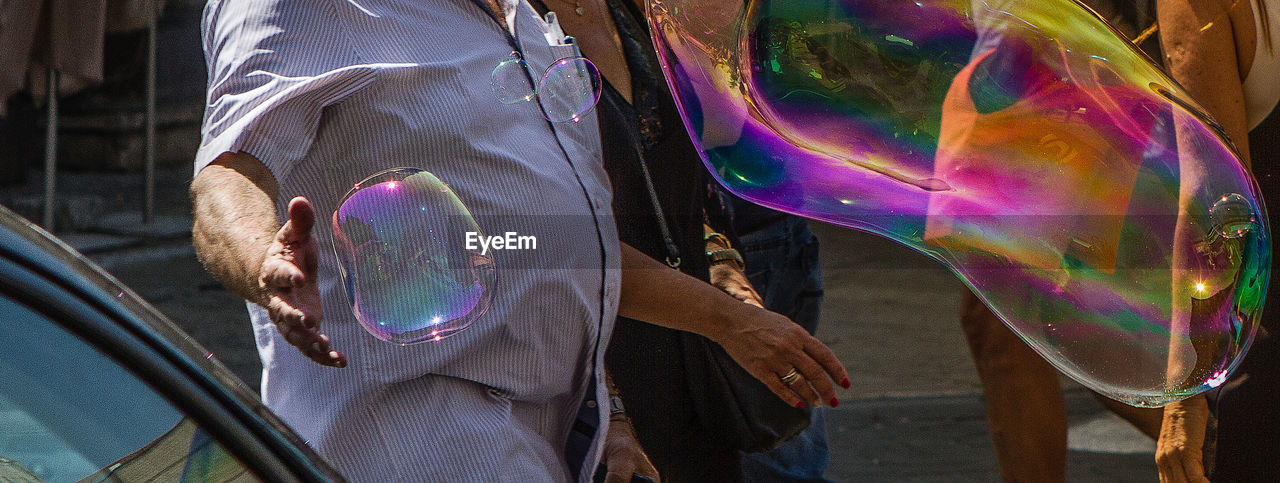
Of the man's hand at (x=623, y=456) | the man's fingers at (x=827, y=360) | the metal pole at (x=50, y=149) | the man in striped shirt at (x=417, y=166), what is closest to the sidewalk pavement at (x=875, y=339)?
the metal pole at (x=50, y=149)

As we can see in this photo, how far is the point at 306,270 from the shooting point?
1177 millimetres

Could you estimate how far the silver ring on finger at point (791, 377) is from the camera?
1.78m

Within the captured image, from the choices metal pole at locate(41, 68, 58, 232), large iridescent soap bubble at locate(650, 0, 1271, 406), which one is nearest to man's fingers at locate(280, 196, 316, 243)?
large iridescent soap bubble at locate(650, 0, 1271, 406)

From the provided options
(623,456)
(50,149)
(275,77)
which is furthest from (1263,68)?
(50,149)

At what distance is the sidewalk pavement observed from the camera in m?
4.13

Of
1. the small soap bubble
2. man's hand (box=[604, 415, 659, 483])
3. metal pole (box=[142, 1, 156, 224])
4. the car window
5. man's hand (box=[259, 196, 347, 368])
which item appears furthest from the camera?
metal pole (box=[142, 1, 156, 224])

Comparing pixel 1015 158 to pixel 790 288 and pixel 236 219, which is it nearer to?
pixel 790 288

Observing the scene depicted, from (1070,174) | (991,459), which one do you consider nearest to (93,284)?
(1070,174)

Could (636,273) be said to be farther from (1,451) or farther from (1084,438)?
(1084,438)

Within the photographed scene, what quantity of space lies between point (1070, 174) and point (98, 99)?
24.1 feet

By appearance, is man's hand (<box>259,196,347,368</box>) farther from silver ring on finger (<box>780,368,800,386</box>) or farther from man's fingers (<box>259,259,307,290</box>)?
silver ring on finger (<box>780,368,800,386</box>)

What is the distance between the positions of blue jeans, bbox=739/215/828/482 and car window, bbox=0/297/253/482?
5.07 ft

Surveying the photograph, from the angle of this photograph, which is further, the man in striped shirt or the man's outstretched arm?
the man in striped shirt

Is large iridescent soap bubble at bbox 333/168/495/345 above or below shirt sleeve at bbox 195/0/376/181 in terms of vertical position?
below
